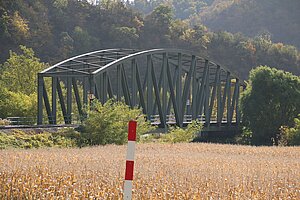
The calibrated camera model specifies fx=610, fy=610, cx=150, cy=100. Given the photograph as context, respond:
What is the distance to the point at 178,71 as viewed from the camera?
6219 centimetres

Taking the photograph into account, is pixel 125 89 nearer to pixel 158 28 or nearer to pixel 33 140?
pixel 33 140

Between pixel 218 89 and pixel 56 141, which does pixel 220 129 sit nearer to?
pixel 218 89

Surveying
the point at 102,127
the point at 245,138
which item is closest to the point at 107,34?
the point at 245,138

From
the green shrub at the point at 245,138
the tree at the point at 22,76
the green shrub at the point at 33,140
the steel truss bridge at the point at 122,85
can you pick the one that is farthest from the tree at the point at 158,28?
the green shrub at the point at 33,140

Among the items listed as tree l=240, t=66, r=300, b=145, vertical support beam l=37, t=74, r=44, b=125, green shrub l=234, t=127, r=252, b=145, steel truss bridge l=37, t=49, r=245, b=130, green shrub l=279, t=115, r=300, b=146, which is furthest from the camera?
green shrub l=234, t=127, r=252, b=145

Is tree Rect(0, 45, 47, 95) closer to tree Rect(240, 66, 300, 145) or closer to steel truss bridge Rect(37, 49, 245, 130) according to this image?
steel truss bridge Rect(37, 49, 245, 130)

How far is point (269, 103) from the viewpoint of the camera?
219ft

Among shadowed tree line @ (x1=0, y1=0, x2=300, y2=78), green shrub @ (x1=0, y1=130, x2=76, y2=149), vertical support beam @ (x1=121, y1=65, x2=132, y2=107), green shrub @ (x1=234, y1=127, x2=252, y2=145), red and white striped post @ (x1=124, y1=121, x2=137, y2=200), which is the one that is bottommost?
green shrub @ (x1=234, y1=127, x2=252, y2=145)

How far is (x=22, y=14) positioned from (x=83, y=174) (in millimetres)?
90693

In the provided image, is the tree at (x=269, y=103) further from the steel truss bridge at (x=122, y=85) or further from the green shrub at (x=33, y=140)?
the green shrub at (x=33, y=140)

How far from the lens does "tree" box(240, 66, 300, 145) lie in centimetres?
6594

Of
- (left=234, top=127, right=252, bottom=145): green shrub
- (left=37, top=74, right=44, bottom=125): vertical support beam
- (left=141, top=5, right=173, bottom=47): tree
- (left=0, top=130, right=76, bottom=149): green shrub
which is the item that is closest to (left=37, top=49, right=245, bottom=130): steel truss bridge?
(left=37, top=74, right=44, bottom=125): vertical support beam

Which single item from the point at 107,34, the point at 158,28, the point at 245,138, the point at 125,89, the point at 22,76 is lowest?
the point at 245,138

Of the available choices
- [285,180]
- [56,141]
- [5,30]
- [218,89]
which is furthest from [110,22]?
[285,180]
